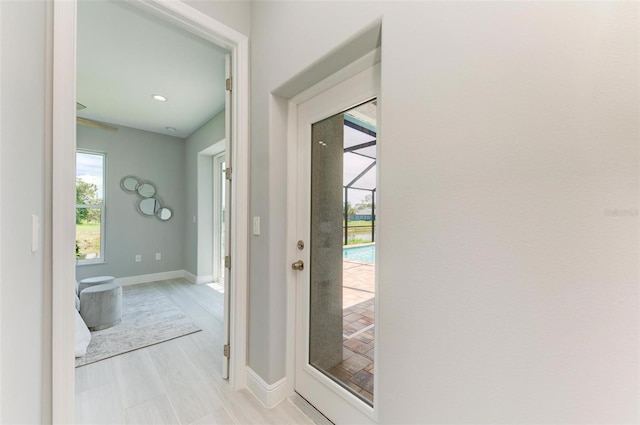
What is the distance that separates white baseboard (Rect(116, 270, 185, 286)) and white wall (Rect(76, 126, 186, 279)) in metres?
0.06

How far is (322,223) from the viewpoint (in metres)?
1.56

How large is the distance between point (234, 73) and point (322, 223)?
1197 millimetres

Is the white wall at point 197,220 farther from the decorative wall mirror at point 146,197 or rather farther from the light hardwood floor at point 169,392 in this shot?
the light hardwood floor at point 169,392

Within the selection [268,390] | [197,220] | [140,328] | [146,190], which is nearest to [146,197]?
[146,190]

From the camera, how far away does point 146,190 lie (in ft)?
14.5

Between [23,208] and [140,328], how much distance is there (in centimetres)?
247

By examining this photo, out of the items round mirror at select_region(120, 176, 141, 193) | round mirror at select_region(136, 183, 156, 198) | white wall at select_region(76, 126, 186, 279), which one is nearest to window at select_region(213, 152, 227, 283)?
white wall at select_region(76, 126, 186, 279)

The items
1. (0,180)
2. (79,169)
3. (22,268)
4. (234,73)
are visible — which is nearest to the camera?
(0,180)

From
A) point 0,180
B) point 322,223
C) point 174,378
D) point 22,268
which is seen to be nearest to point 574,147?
point 322,223

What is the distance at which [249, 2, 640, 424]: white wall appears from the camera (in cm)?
60

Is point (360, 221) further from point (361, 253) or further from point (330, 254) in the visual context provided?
point (330, 254)

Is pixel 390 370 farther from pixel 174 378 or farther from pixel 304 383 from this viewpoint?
pixel 174 378

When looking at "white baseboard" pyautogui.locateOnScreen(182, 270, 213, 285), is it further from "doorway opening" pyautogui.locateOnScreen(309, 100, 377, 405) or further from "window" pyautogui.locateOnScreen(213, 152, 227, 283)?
"doorway opening" pyautogui.locateOnScreen(309, 100, 377, 405)

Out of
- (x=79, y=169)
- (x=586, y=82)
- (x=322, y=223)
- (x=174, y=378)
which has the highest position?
(x=79, y=169)
